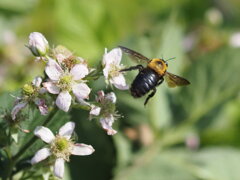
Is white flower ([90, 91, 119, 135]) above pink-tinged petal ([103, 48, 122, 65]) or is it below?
below

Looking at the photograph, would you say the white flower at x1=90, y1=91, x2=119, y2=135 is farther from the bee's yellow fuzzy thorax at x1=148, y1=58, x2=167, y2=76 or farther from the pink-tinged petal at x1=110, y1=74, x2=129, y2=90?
the bee's yellow fuzzy thorax at x1=148, y1=58, x2=167, y2=76

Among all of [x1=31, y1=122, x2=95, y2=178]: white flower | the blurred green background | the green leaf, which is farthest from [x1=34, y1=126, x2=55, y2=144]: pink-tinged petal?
the green leaf

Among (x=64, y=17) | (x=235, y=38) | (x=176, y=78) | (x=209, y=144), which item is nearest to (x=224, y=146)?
(x=209, y=144)

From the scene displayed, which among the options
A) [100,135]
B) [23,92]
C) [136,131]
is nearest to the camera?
[23,92]

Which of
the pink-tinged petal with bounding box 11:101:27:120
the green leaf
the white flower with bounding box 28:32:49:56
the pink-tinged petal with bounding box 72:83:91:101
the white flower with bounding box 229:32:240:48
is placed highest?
the white flower with bounding box 229:32:240:48

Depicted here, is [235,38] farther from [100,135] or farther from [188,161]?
[100,135]

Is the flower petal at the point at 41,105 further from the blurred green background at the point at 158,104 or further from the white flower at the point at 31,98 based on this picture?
the blurred green background at the point at 158,104

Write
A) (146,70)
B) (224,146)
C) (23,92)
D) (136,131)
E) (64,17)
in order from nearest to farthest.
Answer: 1. (23,92)
2. (146,70)
3. (136,131)
4. (224,146)
5. (64,17)
